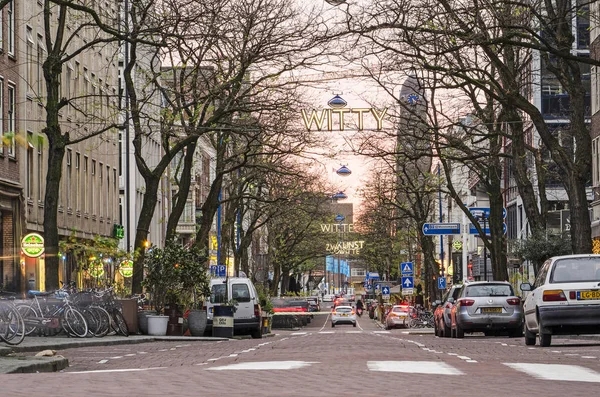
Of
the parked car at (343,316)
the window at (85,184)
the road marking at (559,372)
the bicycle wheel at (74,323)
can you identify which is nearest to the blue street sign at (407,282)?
the parked car at (343,316)

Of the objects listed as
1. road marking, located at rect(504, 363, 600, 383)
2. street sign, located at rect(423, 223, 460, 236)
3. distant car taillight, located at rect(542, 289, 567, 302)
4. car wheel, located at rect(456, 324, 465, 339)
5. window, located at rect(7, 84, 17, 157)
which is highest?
window, located at rect(7, 84, 17, 157)

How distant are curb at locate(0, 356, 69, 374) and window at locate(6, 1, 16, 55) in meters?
27.0

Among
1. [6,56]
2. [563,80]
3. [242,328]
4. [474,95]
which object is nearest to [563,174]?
[563,80]

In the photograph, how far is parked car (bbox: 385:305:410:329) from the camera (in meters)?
71.4

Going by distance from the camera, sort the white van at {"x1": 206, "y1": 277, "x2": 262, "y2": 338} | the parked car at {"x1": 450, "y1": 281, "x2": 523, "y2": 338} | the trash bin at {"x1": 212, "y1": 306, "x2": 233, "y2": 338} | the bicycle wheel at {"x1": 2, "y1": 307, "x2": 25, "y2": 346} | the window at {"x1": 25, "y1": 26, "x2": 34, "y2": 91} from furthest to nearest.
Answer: the window at {"x1": 25, "y1": 26, "x2": 34, "y2": 91}, the white van at {"x1": 206, "y1": 277, "x2": 262, "y2": 338}, the trash bin at {"x1": 212, "y1": 306, "x2": 233, "y2": 338}, the parked car at {"x1": 450, "y1": 281, "x2": 523, "y2": 338}, the bicycle wheel at {"x1": 2, "y1": 307, "x2": 25, "y2": 346}

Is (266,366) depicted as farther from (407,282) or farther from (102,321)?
(407,282)

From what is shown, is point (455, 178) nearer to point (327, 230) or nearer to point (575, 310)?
point (327, 230)

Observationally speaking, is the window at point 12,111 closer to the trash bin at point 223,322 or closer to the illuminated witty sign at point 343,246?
the trash bin at point 223,322

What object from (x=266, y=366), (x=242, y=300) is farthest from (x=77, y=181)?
(x=266, y=366)

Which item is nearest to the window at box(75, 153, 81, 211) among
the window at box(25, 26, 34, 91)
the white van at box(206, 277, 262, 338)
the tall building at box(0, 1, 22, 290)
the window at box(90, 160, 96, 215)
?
the window at box(90, 160, 96, 215)

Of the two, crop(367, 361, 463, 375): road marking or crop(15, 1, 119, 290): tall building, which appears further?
crop(15, 1, 119, 290): tall building

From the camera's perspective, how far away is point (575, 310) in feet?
79.4

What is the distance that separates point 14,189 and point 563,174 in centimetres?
2072

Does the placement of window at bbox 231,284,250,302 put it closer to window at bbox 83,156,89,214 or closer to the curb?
window at bbox 83,156,89,214
